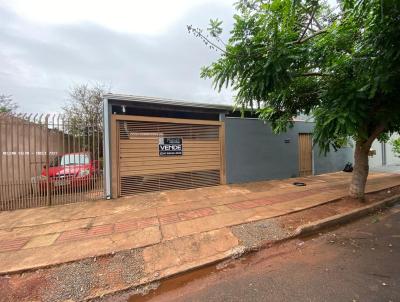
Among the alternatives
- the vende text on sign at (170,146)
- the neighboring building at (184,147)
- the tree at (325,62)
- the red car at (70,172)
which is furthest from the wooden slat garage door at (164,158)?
the tree at (325,62)

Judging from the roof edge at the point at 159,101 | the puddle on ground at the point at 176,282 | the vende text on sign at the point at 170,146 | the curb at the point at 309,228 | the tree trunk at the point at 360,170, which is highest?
the roof edge at the point at 159,101

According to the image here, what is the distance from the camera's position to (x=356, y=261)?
3424mm

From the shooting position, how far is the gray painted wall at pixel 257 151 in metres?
→ 9.37

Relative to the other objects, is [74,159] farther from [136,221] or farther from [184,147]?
[184,147]

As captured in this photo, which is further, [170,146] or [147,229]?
[170,146]

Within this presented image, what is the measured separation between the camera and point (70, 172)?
6.63m

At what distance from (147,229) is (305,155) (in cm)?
949

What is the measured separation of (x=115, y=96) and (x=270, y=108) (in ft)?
17.0

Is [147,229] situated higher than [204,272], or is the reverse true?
[147,229]

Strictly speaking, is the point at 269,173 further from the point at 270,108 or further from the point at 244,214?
the point at 244,214

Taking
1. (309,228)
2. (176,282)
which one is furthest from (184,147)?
(176,282)

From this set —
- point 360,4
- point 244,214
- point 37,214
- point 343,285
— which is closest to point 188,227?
point 244,214

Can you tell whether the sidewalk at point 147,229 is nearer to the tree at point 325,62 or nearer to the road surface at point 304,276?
the road surface at point 304,276

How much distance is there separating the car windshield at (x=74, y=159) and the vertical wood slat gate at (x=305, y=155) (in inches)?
375
